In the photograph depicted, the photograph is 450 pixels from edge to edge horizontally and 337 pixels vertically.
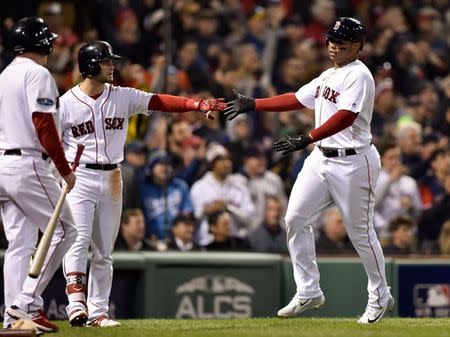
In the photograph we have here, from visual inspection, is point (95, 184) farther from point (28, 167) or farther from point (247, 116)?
point (247, 116)

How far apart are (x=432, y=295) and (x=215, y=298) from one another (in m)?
2.09

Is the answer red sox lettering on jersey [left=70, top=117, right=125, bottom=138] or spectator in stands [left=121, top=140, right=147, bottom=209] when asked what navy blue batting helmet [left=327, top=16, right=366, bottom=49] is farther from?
spectator in stands [left=121, top=140, right=147, bottom=209]

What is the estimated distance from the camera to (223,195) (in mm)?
13055

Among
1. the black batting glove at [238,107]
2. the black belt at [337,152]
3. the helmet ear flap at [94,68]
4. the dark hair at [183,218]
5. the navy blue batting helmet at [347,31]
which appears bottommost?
the dark hair at [183,218]

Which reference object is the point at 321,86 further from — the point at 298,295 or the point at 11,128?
the point at 11,128

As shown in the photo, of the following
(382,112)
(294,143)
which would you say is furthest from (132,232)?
(382,112)

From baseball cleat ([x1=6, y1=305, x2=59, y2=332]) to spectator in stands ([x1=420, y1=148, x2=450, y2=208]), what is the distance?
7068 millimetres

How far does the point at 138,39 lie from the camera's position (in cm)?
1505

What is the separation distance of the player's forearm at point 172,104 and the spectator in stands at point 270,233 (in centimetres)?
415

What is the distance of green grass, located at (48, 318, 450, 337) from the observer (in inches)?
309

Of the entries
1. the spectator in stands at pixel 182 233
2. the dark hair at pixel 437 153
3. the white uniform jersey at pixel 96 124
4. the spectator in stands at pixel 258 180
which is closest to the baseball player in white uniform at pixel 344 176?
the white uniform jersey at pixel 96 124

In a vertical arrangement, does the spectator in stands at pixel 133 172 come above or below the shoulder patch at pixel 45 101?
below

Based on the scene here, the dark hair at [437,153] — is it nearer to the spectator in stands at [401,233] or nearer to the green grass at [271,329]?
the spectator in stands at [401,233]

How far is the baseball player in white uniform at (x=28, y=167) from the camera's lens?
24.4 ft
